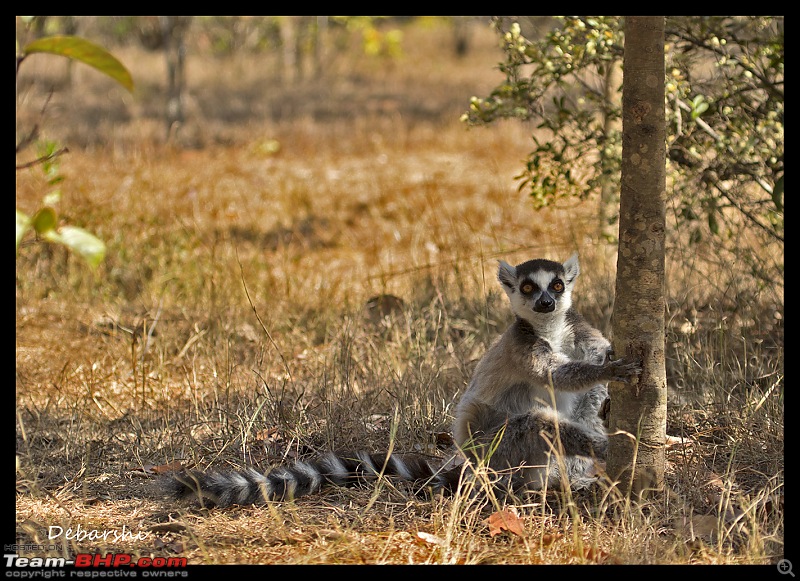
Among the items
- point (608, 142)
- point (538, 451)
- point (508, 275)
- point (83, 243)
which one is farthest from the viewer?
point (608, 142)

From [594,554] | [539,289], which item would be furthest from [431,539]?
[539,289]

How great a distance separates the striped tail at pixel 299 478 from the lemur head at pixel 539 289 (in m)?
0.69

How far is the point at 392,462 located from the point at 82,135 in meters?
10.7

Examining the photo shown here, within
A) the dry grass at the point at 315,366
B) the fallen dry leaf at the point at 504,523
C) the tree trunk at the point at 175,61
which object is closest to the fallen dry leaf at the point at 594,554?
the dry grass at the point at 315,366

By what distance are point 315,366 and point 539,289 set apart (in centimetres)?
179

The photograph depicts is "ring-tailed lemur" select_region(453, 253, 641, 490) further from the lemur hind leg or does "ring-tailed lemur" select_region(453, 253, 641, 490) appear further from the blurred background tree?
the blurred background tree

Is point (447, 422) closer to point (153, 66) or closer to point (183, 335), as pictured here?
point (183, 335)

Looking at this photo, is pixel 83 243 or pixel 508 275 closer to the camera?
pixel 83 243

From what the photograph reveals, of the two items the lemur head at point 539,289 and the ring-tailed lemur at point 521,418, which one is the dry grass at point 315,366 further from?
the lemur head at point 539,289

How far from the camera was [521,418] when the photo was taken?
3.13 metres

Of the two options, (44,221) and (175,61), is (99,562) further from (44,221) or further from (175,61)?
(175,61)
